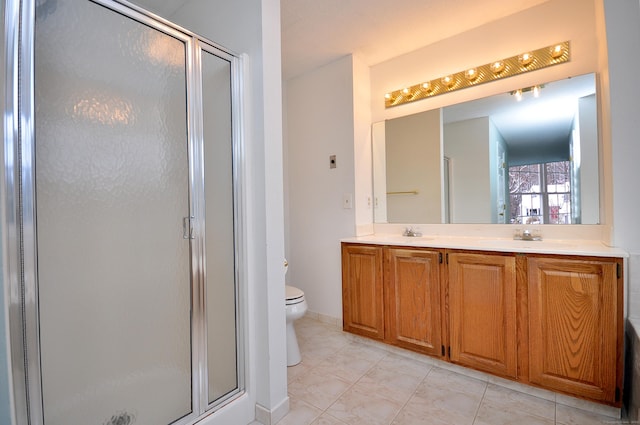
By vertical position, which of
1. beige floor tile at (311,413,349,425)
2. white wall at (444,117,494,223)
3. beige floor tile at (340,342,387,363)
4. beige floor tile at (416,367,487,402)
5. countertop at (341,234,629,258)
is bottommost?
beige floor tile at (340,342,387,363)

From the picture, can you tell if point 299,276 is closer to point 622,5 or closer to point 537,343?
point 537,343

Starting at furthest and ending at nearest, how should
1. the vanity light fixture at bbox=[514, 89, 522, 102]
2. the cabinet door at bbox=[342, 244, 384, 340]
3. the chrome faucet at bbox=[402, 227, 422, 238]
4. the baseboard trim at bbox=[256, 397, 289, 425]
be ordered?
the chrome faucet at bbox=[402, 227, 422, 238]
the cabinet door at bbox=[342, 244, 384, 340]
the vanity light fixture at bbox=[514, 89, 522, 102]
the baseboard trim at bbox=[256, 397, 289, 425]

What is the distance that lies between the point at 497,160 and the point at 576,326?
1238 millimetres

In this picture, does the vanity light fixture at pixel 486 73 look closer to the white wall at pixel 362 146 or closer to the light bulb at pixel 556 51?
the light bulb at pixel 556 51

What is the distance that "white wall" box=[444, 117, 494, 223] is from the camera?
7.43ft

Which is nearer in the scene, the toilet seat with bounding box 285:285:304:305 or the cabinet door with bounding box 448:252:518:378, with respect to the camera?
the cabinet door with bounding box 448:252:518:378

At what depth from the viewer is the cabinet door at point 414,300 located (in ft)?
6.43

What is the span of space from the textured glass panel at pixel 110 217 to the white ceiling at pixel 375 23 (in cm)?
119

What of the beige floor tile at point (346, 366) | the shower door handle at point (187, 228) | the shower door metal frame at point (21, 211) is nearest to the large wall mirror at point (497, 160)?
the beige floor tile at point (346, 366)

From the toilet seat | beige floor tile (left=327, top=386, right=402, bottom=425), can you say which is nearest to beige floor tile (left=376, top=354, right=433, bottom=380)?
beige floor tile (left=327, top=386, right=402, bottom=425)

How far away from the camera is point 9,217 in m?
0.86

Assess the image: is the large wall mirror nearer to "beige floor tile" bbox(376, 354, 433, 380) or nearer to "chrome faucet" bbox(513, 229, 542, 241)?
"chrome faucet" bbox(513, 229, 542, 241)

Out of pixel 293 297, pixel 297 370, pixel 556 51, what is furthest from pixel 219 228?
pixel 556 51

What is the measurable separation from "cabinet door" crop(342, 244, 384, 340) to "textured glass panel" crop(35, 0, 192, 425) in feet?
4.64
